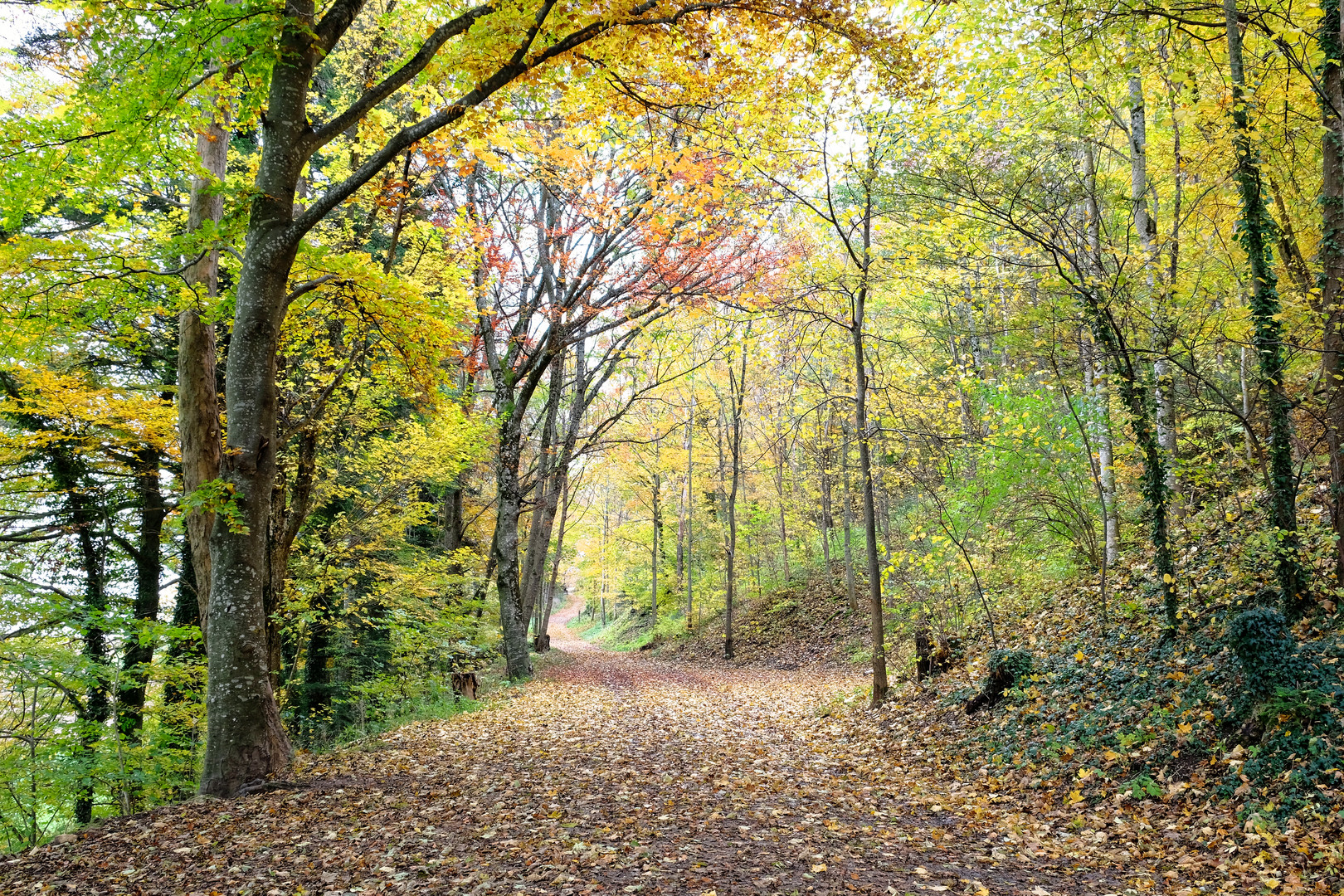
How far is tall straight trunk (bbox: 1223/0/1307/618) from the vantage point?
561 centimetres

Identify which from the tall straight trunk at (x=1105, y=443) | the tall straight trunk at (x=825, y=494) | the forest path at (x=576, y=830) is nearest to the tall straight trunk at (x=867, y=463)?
the forest path at (x=576, y=830)

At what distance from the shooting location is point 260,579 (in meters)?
6.07

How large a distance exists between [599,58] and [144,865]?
6936 mm

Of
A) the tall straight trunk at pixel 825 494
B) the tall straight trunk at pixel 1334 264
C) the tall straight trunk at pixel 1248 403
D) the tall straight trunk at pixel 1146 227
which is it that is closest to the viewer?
the tall straight trunk at pixel 1334 264

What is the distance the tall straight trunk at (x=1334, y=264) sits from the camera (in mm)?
5453

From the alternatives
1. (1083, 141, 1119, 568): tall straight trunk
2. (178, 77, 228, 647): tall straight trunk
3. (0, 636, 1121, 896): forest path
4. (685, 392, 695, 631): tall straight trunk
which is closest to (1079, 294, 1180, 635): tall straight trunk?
(1083, 141, 1119, 568): tall straight trunk

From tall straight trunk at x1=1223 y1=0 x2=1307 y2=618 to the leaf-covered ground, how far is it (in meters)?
2.66

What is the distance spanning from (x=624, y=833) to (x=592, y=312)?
1062 cm

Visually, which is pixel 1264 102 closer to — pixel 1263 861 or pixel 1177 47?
pixel 1177 47

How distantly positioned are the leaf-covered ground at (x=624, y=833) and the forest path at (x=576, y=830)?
0.02 m

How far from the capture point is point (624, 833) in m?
4.68

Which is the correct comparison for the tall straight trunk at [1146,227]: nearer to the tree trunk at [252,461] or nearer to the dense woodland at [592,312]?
the dense woodland at [592,312]

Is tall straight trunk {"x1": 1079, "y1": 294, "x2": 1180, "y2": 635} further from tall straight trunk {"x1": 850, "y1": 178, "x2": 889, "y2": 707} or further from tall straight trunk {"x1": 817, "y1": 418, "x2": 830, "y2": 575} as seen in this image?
tall straight trunk {"x1": 817, "y1": 418, "x2": 830, "y2": 575}

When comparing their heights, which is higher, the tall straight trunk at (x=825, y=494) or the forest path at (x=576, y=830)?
the tall straight trunk at (x=825, y=494)
